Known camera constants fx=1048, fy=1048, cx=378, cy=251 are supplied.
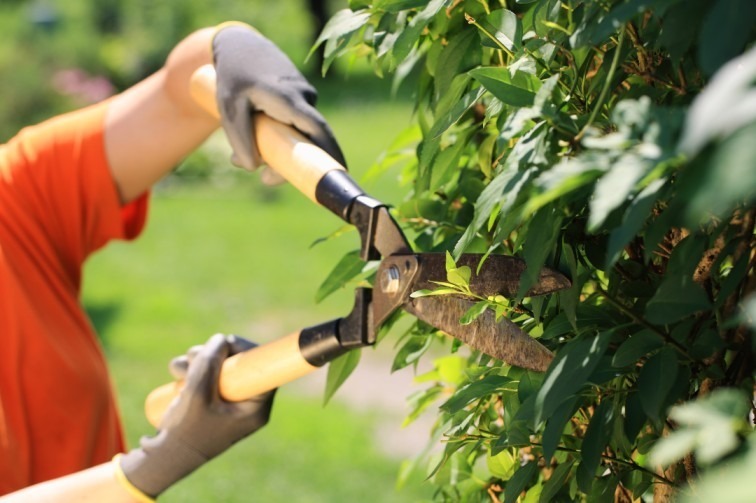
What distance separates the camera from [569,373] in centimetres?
94

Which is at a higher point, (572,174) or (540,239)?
(572,174)

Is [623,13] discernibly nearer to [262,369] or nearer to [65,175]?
[262,369]

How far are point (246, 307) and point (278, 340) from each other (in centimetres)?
497

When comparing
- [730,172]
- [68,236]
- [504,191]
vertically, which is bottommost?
[68,236]

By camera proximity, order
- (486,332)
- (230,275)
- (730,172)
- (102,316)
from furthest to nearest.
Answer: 1. (230,275)
2. (102,316)
3. (486,332)
4. (730,172)

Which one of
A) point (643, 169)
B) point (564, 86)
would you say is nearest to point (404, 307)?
point (564, 86)

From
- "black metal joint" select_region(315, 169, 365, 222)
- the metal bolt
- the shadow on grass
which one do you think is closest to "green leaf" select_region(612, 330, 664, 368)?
the metal bolt

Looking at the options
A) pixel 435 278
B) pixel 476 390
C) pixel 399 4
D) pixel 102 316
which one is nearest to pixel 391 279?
pixel 435 278

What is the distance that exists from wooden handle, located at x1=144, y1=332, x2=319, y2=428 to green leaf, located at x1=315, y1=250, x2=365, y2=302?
102 millimetres

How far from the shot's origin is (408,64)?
5.13 feet

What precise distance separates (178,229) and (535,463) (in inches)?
286

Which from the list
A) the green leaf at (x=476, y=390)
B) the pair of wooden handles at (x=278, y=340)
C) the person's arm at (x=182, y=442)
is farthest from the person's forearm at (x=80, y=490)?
the green leaf at (x=476, y=390)

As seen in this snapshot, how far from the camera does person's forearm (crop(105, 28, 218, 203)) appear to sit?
6.63 feet

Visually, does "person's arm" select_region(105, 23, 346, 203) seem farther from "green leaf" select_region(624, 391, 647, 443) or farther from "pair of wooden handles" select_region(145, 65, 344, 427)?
"green leaf" select_region(624, 391, 647, 443)
